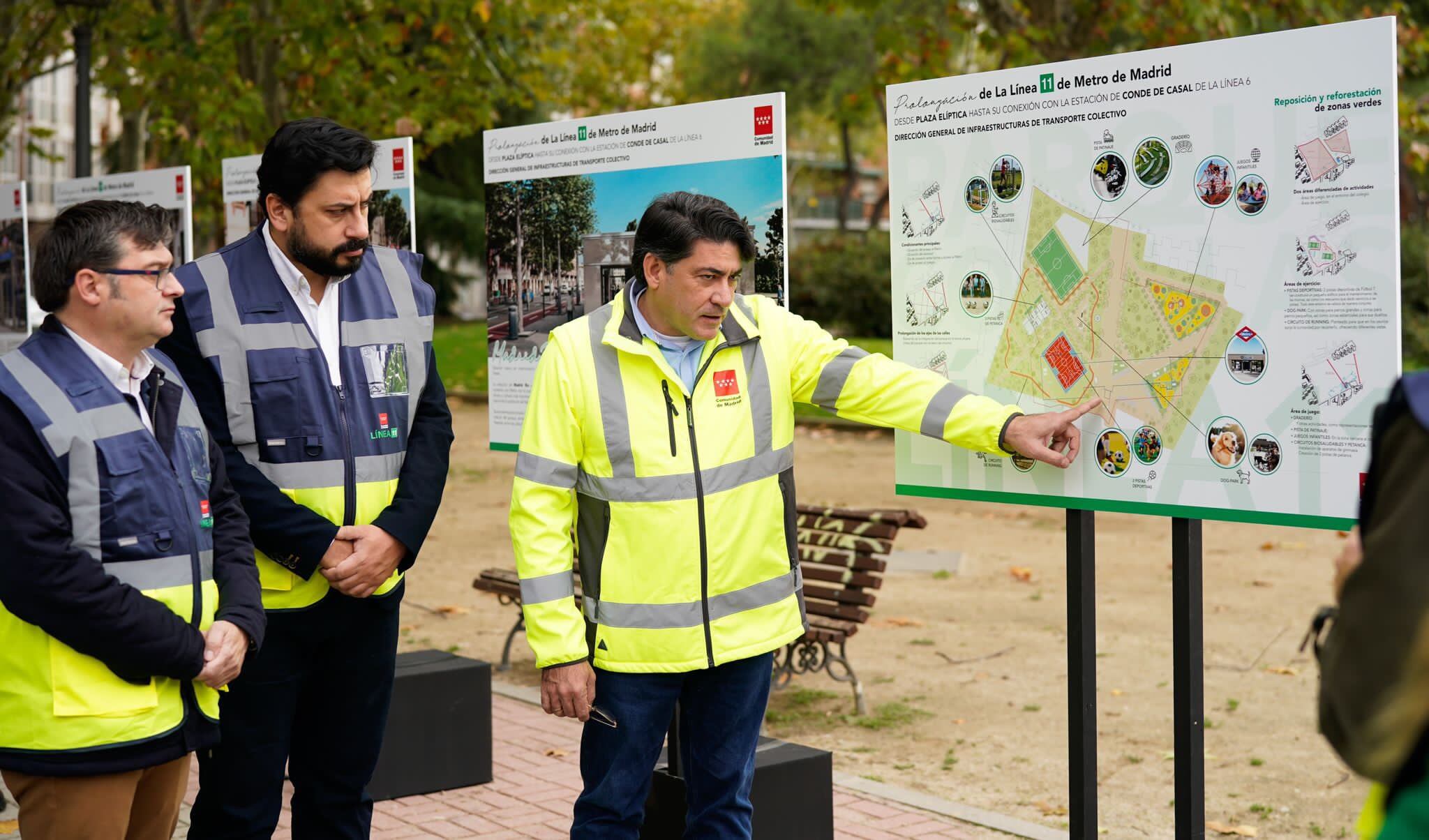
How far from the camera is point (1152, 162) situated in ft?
11.8

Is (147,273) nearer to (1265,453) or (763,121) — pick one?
(763,121)

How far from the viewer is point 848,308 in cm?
2753

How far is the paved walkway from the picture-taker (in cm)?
516

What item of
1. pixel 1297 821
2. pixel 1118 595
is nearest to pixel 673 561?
pixel 1297 821

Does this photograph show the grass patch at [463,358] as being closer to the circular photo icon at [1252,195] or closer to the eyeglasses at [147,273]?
the eyeglasses at [147,273]

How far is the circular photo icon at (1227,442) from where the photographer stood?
3.52 metres

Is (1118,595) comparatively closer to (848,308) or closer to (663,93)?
(848,308)

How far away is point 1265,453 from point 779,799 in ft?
5.98

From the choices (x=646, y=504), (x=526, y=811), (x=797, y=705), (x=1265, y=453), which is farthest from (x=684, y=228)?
(x=797, y=705)

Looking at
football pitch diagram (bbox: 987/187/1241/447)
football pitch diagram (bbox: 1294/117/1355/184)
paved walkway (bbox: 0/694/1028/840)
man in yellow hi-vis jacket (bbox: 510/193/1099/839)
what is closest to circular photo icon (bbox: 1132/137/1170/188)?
football pitch diagram (bbox: 987/187/1241/447)

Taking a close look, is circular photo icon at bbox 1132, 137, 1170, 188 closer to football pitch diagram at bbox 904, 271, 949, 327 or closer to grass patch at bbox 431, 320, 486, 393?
football pitch diagram at bbox 904, 271, 949, 327

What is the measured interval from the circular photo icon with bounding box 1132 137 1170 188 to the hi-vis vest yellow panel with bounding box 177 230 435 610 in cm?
191

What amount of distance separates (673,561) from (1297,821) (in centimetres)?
305

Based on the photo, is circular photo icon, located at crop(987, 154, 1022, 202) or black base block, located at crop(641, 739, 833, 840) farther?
black base block, located at crop(641, 739, 833, 840)
